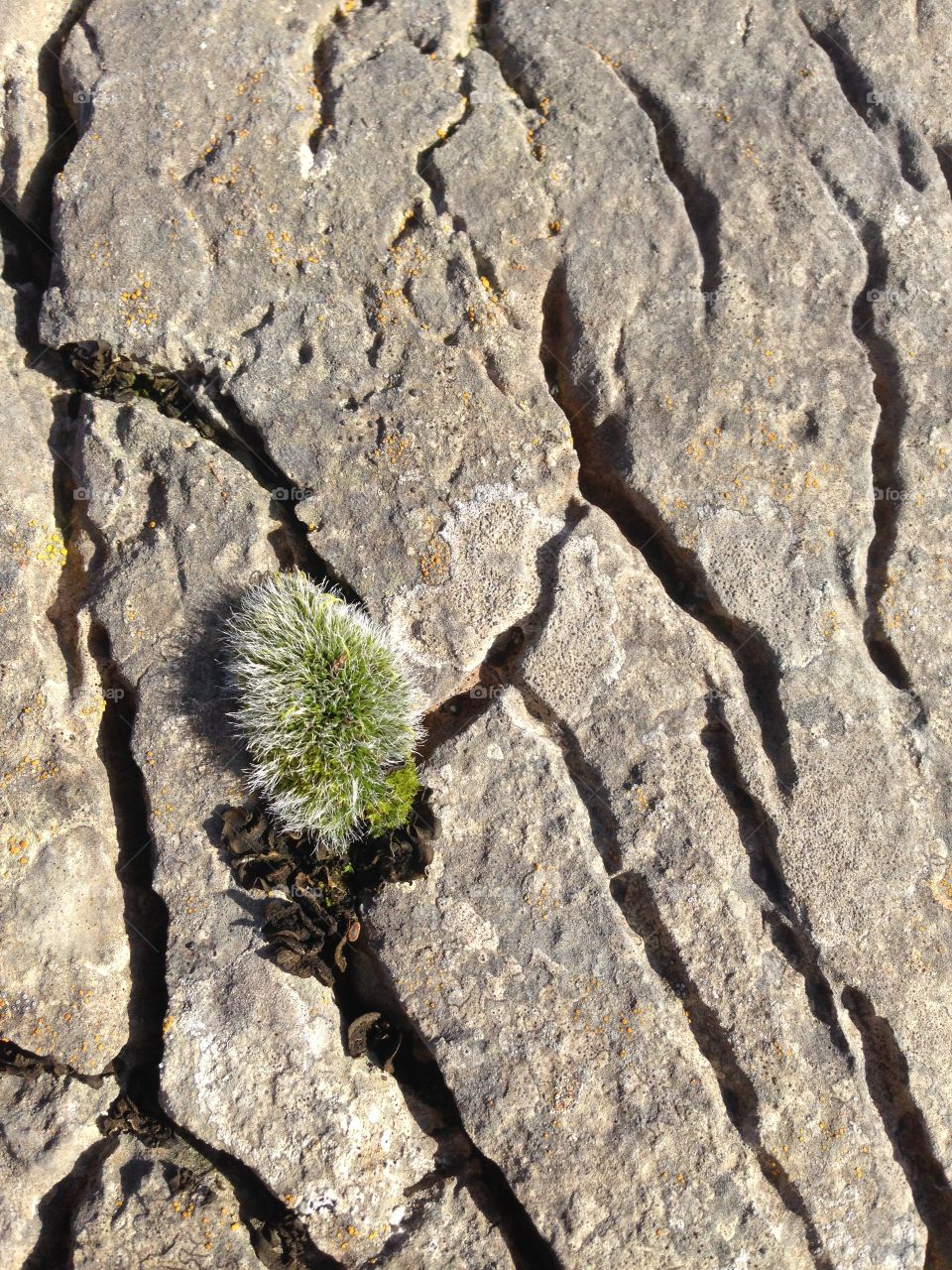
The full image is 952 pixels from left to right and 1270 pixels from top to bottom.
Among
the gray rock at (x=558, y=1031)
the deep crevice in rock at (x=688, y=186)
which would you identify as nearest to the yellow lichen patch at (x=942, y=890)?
the gray rock at (x=558, y=1031)

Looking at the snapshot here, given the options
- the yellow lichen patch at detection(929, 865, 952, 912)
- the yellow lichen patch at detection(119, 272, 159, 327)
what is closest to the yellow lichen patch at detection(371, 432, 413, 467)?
the yellow lichen patch at detection(119, 272, 159, 327)

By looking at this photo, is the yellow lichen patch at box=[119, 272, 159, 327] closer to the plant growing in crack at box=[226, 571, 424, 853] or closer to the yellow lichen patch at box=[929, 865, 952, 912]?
the plant growing in crack at box=[226, 571, 424, 853]

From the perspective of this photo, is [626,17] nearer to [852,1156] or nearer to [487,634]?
[487,634]

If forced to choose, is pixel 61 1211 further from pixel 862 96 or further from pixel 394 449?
pixel 862 96

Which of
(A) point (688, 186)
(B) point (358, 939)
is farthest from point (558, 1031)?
(A) point (688, 186)

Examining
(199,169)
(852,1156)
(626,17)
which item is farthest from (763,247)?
(852,1156)

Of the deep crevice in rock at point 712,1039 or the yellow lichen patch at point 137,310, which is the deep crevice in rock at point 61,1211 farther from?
the yellow lichen patch at point 137,310
